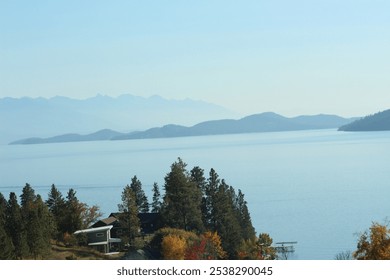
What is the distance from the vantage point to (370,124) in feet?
40.6

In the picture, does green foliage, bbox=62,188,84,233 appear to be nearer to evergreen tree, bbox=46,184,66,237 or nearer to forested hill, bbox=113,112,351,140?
evergreen tree, bbox=46,184,66,237

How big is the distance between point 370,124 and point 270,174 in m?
2.97

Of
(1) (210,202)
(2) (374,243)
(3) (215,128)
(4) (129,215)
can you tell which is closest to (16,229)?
(4) (129,215)

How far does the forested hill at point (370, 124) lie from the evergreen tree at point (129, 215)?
7.38 m

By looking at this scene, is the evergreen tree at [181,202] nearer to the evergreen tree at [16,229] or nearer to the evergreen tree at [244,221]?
the evergreen tree at [244,221]

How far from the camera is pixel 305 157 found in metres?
12.2

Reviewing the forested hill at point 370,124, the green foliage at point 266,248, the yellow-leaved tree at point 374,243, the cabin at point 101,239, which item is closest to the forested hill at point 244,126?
the forested hill at point 370,124

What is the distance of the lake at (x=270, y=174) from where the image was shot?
6684mm

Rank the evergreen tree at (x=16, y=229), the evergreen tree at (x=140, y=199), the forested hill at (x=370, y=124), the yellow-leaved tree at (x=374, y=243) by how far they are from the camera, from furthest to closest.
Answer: the forested hill at (x=370, y=124) → the evergreen tree at (x=140, y=199) → the evergreen tree at (x=16, y=229) → the yellow-leaved tree at (x=374, y=243)

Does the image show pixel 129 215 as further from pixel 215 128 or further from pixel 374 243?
pixel 215 128

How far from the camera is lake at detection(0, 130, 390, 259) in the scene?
21.9ft
